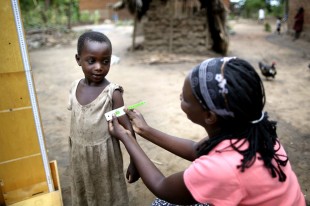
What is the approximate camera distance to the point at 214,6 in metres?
9.39

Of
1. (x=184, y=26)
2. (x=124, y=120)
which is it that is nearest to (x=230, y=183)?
(x=124, y=120)

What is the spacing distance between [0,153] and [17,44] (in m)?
0.91

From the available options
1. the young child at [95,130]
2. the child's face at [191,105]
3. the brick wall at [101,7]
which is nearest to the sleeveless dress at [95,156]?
the young child at [95,130]

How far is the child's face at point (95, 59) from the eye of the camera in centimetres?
182

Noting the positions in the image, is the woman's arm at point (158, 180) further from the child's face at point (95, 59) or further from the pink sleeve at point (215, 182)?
the child's face at point (95, 59)

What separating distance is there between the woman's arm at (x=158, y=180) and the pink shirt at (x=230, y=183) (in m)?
0.07

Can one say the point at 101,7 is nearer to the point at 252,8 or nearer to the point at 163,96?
the point at 252,8

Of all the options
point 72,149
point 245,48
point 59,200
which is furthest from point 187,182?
point 245,48

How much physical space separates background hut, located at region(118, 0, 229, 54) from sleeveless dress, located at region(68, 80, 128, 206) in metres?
8.47

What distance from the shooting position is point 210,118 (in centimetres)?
131

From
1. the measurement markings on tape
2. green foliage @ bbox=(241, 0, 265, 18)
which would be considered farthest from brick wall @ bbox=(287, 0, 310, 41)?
green foliage @ bbox=(241, 0, 265, 18)

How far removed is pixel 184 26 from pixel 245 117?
9.24 m

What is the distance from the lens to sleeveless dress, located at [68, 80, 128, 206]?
1.90 meters

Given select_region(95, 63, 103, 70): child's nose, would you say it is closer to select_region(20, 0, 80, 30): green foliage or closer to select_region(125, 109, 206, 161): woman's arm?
select_region(125, 109, 206, 161): woman's arm
